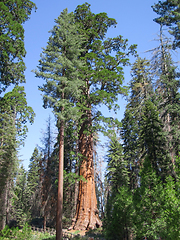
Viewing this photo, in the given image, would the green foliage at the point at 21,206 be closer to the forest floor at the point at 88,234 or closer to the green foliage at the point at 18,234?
the green foliage at the point at 18,234

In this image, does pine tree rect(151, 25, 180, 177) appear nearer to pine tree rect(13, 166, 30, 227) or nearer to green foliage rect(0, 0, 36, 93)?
green foliage rect(0, 0, 36, 93)

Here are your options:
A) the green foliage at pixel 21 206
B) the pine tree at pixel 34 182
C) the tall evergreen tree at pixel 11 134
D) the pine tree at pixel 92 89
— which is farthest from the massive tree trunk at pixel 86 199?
the pine tree at pixel 34 182

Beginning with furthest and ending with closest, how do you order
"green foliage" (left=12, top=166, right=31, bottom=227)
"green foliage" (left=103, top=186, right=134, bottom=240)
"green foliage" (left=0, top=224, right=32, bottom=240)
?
"green foliage" (left=12, top=166, right=31, bottom=227) < "green foliage" (left=0, top=224, right=32, bottom=240) < "green foliage" (left=103, top=186, right=134, bottom=240)

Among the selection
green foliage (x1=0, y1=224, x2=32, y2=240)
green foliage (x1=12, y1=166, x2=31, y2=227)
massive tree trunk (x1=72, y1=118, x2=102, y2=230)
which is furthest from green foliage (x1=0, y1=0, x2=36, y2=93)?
green foliage (x1=12, y1=166, x2=31, y2=227)

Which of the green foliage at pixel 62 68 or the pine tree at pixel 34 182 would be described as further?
the pine tree at pixel 34 182

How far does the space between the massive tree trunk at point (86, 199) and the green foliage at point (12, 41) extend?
7.02m

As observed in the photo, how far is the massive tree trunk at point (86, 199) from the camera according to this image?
580 inches

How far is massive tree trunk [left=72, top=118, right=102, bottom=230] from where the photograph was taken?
14734mm

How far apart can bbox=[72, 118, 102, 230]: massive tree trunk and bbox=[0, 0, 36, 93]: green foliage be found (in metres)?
7.02

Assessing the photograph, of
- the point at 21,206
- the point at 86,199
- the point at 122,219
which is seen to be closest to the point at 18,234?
the point at 86,199

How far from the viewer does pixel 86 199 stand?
15.4 meters

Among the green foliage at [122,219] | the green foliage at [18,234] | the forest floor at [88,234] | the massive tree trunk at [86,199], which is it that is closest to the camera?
the green foliage at [122,219]

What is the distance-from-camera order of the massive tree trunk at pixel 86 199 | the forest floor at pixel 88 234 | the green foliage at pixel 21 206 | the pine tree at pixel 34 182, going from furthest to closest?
the pine tree at pixel 34 182 < the green foliage at pixel 21 206 < the massive tree trunk at pixel 86 199 < the forest floor at pixel 88 234

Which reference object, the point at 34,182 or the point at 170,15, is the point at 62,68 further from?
the point at 34,182
